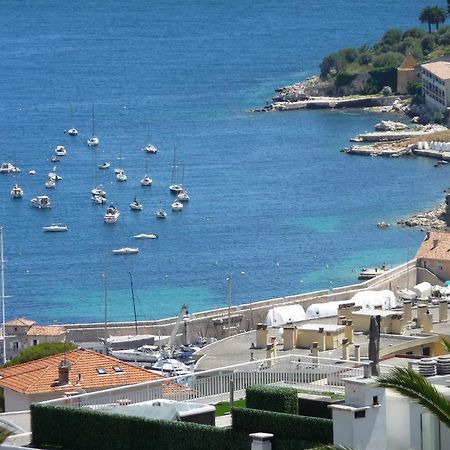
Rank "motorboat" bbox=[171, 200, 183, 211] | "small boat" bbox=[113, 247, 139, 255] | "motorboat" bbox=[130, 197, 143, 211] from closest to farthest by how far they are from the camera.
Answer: "small boat" bbox=[113, 247, 139, 255]
"motorboat" bbox=[130, 197, 143, 211]
"motorboat" bbox=[171, 200, 183, 211]

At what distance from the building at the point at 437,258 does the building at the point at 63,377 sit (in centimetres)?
3698

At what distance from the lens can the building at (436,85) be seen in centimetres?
11556

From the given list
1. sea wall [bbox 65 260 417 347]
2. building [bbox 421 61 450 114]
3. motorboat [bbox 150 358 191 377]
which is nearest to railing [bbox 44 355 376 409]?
motorboat [bbox 150 358 191 377]

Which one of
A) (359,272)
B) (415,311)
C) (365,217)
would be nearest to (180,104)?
(365,217)

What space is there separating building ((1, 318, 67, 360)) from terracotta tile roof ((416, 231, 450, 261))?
1266 centimetres

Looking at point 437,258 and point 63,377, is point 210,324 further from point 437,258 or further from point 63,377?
point 63,377

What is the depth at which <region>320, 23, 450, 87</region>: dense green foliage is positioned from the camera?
12888cm

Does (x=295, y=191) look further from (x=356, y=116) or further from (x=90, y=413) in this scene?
(x=90, y=413)

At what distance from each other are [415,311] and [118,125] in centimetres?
8927

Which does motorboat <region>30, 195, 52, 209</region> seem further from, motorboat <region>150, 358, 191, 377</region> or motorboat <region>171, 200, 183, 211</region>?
motorboat <region>150, 358, 191, 377</region>

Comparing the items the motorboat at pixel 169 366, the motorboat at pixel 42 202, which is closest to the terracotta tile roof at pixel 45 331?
the motorboat at pixel 169 366

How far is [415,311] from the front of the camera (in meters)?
39.9

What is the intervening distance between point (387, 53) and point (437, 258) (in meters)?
67.1

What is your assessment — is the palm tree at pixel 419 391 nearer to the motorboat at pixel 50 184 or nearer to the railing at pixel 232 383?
the railing at pixel 232 383
